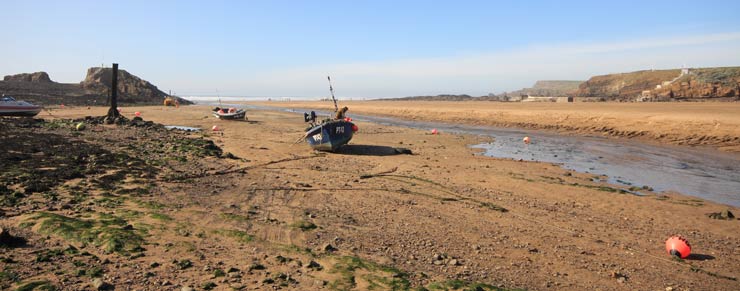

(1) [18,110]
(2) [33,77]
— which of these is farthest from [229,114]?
(2) [33,77]

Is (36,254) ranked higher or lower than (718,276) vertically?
higher

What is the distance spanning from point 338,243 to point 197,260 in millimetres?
2120

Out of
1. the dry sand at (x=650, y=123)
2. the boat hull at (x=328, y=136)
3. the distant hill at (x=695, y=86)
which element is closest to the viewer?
the boat hull at (x=328, y=136)

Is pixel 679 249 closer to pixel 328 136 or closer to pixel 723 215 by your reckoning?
pixel 723 215

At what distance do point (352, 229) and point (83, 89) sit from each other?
7605cm

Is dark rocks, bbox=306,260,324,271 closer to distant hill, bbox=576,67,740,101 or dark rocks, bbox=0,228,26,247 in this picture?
dark rocks, bbox=0,228,26,247

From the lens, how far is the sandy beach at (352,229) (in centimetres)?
589

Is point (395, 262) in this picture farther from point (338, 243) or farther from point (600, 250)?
point (600, 250)

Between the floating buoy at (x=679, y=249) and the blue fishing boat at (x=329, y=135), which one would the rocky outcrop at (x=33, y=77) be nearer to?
the blue fishing boat at (x=329, y=135)

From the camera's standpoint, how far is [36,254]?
19.6ft

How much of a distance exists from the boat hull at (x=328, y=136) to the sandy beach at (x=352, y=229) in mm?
3269

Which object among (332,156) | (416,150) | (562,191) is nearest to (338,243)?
(562,191)

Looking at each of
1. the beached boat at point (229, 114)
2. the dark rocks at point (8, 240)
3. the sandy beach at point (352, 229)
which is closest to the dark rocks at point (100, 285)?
the sandy beach at point (352, 229)

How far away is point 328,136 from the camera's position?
742 inches
